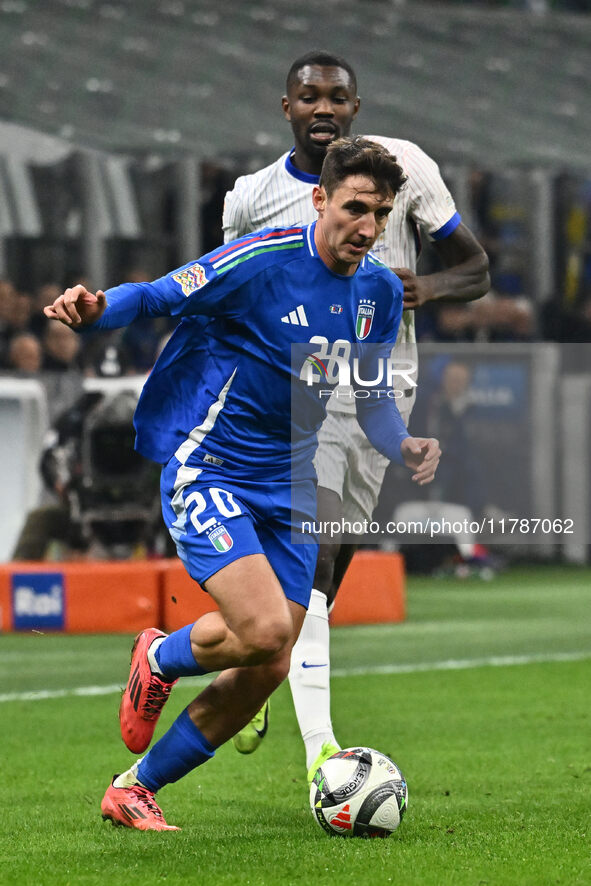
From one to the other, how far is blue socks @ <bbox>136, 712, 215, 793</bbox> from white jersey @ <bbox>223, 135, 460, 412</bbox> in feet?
4.96

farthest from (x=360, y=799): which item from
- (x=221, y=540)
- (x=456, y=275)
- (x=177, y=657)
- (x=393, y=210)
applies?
(x=393, y=210)

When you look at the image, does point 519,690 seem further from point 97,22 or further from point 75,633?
point 97,22

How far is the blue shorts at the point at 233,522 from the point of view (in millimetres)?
4543

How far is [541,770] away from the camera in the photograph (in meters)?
5.79

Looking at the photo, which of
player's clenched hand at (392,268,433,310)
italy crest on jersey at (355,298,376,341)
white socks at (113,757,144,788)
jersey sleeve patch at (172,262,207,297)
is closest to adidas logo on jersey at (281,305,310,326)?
italy crest on jersey at (355,298,376,341)

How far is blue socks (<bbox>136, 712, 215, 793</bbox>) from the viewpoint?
4684 mm

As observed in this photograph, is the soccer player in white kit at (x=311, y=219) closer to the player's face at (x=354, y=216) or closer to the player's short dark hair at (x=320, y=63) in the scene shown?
the player's short dark hair at (x=320, y=63)

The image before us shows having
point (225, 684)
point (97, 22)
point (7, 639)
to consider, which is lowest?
point (7, 639)

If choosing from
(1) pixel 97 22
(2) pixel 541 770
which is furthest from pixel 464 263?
(1) pixel 97 22

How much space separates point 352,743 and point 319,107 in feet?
8.45

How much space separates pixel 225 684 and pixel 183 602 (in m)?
6.05

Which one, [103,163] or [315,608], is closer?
[315,608]

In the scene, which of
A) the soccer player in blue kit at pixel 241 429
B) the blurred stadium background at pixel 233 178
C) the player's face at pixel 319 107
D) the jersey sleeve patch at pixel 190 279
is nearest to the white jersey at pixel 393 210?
the player's face at pixel 319 107

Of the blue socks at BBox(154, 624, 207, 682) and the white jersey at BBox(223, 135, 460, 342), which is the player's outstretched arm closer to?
the white jersey at BBox(223, 135, 460, 342)
